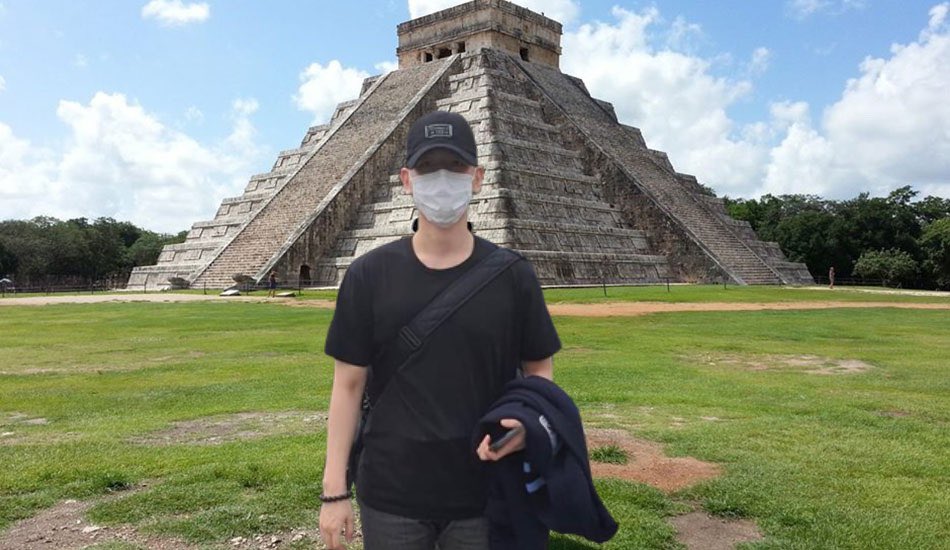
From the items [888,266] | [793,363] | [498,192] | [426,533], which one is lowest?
[793,363]

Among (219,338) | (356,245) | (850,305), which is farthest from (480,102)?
(219,338)

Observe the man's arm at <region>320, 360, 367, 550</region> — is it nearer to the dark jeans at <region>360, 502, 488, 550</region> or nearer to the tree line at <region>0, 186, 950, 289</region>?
the dark jeans at <region>360, 502, 488, 550</region>

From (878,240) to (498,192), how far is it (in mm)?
32630

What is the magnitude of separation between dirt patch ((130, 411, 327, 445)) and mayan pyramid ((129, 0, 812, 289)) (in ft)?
60.1

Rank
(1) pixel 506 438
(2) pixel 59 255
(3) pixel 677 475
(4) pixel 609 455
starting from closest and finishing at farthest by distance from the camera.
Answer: (1) pixel 506 438 < (3) pixel 677 475 < (4) pixel 609 455 < (2) pixel 59 255

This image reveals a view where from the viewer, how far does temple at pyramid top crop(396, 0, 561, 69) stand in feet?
128

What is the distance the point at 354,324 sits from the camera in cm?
254

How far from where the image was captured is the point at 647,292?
25.6 meters

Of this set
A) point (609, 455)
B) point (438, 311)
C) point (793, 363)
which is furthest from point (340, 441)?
point (793, 363)

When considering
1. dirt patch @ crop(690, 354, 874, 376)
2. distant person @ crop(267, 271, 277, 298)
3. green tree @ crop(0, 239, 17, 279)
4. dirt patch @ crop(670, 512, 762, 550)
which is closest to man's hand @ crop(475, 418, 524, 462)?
dirt patch @ crop(670, 512, 762, 550)

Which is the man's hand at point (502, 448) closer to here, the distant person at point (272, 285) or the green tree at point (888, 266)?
the distant person at point (272, 285)

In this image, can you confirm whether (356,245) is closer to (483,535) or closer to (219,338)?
(219,338)

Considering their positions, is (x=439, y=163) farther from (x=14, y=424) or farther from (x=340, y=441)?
(x=14, y=424)

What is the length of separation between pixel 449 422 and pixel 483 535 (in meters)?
0.40
